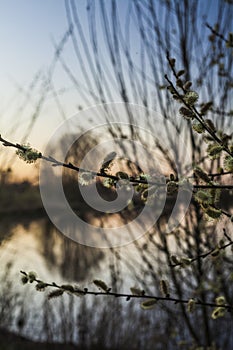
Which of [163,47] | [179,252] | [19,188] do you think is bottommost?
[179,252]

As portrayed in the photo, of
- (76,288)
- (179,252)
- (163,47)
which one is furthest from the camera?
(179,252)

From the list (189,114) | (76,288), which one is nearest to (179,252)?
(76,288)

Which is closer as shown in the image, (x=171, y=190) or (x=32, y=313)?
(x=171, y=190)

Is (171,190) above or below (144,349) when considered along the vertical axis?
below

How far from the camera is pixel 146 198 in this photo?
1061 mm

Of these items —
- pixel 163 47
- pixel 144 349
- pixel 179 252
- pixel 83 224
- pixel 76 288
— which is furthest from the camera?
pixel 83 224

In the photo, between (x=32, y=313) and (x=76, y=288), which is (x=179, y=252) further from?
(x=76, y=288)

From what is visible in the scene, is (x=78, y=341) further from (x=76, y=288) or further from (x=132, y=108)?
(x=76, y=288)

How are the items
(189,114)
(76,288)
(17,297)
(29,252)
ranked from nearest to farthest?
(189,114) → (76,288) → (17,297) → (29,252)

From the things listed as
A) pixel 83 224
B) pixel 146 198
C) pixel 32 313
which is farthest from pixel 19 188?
pixel 146 198

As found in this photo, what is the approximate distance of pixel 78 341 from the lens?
378 centimetres

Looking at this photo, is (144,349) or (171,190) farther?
(144,349)

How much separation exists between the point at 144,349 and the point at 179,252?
0.96m

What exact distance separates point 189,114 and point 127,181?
0.70 ft
